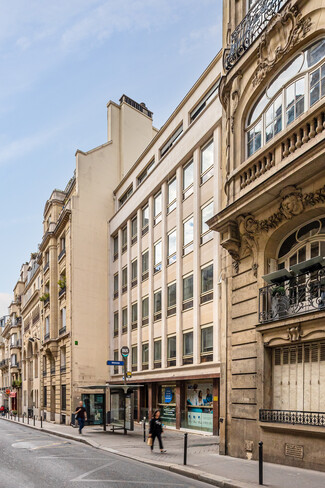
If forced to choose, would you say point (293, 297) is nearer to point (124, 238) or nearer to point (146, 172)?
point (146, 172)

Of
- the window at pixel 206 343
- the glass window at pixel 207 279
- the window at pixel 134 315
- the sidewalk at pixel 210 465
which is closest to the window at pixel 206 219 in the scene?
the glass window at pixel 207 279

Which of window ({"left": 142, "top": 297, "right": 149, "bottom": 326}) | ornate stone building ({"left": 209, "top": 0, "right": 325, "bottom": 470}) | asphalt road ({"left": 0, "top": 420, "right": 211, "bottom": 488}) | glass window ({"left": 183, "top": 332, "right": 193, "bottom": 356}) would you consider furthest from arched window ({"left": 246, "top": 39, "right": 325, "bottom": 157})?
window ({"left": 142, "top": 297, "right": 149, "bottom": 326})

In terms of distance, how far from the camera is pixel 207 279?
893 inches

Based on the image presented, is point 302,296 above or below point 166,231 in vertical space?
below

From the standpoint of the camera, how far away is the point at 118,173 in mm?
38156

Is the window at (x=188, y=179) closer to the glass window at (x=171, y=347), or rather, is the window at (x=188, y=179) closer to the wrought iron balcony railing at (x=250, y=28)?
the glass window at (x=171, y=347)

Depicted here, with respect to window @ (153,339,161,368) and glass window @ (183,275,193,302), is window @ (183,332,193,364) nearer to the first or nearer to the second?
glass window @ (183,275,193,302)

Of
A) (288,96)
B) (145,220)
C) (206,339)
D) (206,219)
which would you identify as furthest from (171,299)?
(288,96)

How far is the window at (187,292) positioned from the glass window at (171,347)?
244 centimetres

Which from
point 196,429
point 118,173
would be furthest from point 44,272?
point 196,429

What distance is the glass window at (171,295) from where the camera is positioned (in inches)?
1029

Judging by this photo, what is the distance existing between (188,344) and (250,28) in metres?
14.9

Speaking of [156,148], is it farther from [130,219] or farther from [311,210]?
[311,210]

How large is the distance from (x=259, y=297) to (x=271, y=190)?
10.2 feet
